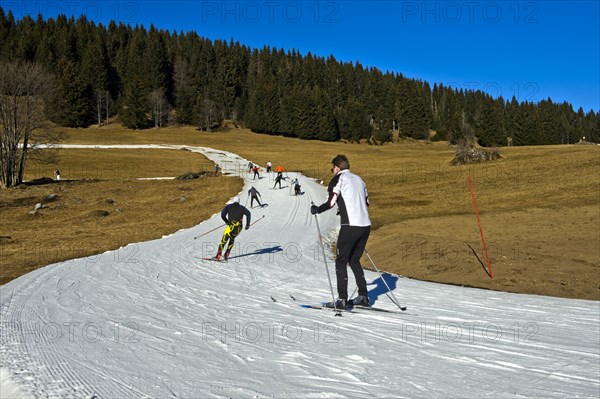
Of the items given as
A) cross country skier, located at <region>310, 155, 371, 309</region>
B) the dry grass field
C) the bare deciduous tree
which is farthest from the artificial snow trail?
the bare deciduous tree

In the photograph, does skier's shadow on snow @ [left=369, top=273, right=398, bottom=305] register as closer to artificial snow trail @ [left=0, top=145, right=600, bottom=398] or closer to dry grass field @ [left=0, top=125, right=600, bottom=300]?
artificial snow trail @ [left=0, top=145, right=600, bottom=398]

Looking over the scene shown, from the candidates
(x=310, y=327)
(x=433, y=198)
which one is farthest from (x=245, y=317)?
(x=433, y=198)

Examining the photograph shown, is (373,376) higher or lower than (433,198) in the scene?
lower

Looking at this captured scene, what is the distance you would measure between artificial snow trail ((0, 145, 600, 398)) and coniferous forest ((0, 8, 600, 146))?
369 ft

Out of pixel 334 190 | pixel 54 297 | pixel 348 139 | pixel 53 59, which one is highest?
pixel 53 59

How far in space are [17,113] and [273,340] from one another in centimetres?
4774

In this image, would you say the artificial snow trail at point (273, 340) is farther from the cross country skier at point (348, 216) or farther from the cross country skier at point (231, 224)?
the cross country skier at point (231, 224)

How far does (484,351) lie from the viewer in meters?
5.19

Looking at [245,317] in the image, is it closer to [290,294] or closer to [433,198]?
[290,294]

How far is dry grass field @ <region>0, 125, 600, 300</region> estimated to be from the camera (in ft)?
43.6

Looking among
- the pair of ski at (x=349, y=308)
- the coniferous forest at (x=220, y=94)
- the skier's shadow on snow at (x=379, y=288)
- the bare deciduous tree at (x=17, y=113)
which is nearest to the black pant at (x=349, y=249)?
the pair of ski at (x=349, y=308)

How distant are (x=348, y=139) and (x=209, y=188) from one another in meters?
93.9

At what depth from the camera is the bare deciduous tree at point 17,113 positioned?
4288 cm

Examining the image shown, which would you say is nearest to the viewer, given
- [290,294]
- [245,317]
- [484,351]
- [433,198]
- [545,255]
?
[484,351]
